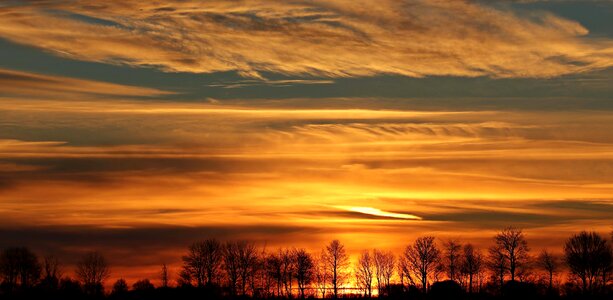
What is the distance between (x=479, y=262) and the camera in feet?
625

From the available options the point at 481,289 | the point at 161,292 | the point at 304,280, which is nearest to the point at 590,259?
the point at 481,289

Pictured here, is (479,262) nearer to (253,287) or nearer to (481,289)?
(481,289)

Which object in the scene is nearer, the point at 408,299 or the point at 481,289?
the point at 408,299

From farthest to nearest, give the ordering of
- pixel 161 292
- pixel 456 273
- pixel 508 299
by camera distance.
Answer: pixel 456 273, pixel 161 292, pixel 508 299

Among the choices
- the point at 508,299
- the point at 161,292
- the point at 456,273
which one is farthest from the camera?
the point at 456,273

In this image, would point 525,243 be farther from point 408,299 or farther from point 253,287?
point 253,287

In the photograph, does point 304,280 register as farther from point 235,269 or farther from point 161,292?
point 161,292

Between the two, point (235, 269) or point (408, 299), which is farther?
point (235, 269)

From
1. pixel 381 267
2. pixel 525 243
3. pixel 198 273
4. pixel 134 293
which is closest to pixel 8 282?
pixel 134 293

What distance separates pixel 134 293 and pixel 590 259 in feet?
316

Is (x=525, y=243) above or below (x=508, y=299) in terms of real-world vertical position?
above

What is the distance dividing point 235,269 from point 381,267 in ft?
117

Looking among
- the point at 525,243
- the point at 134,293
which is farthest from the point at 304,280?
the point at 525,243

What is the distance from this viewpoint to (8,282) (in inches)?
7761
